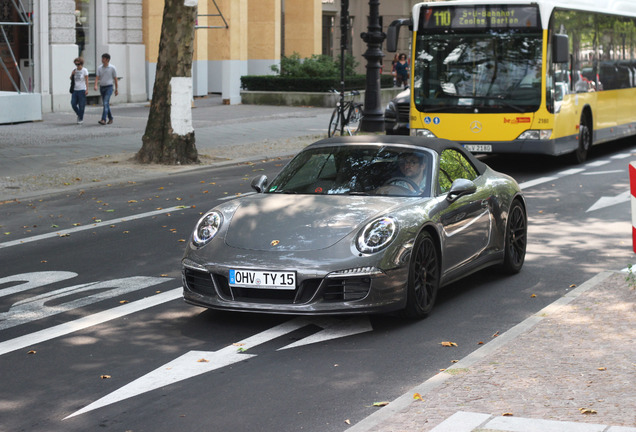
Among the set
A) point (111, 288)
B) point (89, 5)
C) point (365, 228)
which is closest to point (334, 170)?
point (365, 228)

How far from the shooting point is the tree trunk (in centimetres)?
1984

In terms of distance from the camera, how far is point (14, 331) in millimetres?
7883

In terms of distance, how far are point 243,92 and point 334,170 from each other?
96.6 feet

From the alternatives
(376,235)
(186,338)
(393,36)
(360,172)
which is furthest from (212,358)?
(393,36)

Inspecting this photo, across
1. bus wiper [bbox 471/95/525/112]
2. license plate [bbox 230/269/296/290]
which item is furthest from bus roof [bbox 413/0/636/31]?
license plate [bbox 230/269/296/290]

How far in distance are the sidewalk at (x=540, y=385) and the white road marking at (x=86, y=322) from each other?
9.32 ft

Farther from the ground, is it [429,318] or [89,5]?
[89,5]

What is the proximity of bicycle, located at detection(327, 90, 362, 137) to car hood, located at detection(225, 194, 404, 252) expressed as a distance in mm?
16818

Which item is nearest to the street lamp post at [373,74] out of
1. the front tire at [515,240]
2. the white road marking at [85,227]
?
the white road marking at [85,227]

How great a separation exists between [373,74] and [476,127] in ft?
23.7

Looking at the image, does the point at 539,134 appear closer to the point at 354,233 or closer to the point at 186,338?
the point at 354,233

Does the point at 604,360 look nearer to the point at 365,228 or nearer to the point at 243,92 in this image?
the point at 365,228

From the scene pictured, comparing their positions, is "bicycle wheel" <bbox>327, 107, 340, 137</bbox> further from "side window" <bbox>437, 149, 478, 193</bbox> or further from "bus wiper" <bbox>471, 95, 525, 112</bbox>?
"side window" <bbox>437, 149, 478, 193</bbox>

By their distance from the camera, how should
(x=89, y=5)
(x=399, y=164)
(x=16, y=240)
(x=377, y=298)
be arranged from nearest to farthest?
1. (x=377, y=298)
2. (x=399, y=164)
3. (x=16, y=240)
4. (x=89, y=5)
